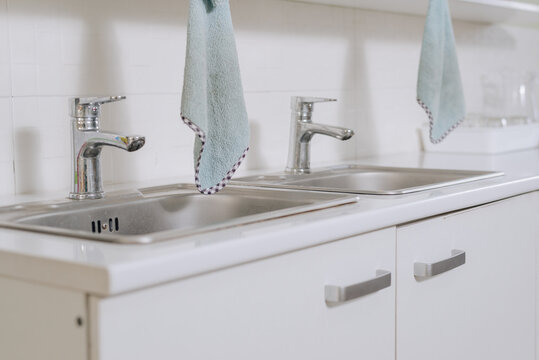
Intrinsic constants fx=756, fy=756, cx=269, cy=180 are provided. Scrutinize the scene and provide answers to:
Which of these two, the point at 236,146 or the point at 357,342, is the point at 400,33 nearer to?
the point at 236,146

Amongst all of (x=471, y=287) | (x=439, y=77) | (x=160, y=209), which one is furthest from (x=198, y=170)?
(x=439, y=77)

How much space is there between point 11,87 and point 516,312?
1.11 m

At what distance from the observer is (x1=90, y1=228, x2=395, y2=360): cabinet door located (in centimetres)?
83

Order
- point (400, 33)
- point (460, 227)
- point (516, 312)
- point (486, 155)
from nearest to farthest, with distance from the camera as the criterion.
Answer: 1. point (460, 227)
2. point (516, 312)
3. point (486, 155)
4. point (400, 33)

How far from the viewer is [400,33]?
2.38 metres

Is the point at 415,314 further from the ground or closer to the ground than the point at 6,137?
closer to the ground

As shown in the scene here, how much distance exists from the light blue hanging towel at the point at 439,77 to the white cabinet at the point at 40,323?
132 cm

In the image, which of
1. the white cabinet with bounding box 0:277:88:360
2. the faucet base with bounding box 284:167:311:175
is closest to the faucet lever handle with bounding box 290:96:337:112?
the faucet base with bounding box 284:167:311:175

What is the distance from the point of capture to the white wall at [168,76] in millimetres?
1393

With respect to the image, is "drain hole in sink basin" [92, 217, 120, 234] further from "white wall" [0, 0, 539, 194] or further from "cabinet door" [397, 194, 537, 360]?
"cabinet door" [397, 194, 537, 360]

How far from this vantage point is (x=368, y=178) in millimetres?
1886

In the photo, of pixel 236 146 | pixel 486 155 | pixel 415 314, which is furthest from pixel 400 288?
pixel 486 155

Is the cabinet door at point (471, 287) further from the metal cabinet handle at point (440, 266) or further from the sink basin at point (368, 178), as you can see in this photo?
the sink basin at point (368, 178)

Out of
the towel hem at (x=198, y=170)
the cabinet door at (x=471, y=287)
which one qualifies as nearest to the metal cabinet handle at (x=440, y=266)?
the cabinet door at (x=471, y=287)
